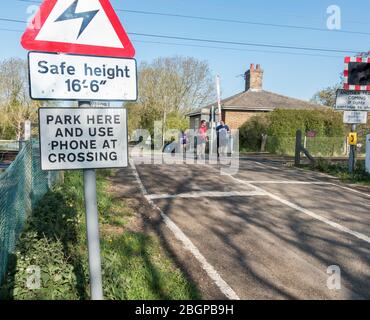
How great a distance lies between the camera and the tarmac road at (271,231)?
3771 mm

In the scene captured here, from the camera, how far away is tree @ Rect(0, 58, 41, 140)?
36.6 m

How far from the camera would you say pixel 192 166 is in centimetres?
1224

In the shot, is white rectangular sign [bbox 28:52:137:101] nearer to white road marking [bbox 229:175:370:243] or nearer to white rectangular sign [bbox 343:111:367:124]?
white road marking [bbox 229:175:370:243]

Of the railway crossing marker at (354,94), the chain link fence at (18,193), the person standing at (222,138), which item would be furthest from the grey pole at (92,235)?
the person standing at (222,138)

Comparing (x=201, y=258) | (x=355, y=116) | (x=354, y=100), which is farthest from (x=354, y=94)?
(x=201, y=258)

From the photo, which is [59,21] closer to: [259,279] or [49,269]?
[49,269]

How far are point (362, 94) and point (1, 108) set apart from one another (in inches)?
1445

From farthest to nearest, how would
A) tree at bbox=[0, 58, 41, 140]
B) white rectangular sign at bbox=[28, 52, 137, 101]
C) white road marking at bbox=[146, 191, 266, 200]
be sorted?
tree at bbox=[0, 58, 41, 140]
white road marking at bbox=[146, 191, 266, 200]
white rectangular sign at bbox=[28, 52, 137, 101]

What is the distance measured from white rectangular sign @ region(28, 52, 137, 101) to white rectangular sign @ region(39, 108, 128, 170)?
0.11 meters

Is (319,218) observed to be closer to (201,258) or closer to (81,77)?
(201,258)

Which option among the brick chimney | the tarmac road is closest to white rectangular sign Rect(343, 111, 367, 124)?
the tarmac road

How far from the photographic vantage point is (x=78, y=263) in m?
3.73

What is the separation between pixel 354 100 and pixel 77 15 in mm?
10529
